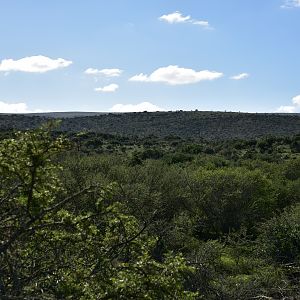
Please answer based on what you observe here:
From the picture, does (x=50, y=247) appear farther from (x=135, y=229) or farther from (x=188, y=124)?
(x=188, y=124)

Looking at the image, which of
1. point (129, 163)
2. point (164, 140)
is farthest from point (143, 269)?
point (164, 140)

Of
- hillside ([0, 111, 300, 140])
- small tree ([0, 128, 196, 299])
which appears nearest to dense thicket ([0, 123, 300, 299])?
small tree ([0, 128, 196, 299])

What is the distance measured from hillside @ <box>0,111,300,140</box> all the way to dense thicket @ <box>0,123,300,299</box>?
32.1 m

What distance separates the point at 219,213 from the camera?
22.2 meters

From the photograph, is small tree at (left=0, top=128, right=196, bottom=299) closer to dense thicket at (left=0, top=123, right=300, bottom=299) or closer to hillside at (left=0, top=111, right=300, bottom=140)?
dense thicket at (left=0, top=123, right=300, bottom=299)

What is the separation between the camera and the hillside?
66625 mm

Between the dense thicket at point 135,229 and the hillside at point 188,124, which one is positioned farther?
the hillside at point 188,124

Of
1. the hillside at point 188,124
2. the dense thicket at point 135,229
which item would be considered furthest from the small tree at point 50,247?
the hillside at point 188,124

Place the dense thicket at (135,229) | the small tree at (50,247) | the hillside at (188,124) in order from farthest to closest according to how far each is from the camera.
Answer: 1. the hillside at (188,124)
2. the dense thicket at (135,229)
3. the small tree at (50,247)

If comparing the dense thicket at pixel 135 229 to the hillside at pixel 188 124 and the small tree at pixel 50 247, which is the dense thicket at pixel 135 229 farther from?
the hillside at pixel 188 124

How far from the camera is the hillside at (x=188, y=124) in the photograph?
6662 centimetres

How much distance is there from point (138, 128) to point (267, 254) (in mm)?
55257

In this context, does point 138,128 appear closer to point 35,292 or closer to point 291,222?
point 291,222

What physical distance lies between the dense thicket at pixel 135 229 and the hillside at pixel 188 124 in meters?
32.1
